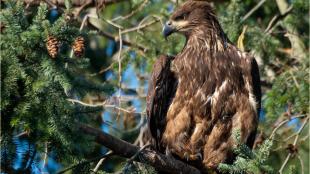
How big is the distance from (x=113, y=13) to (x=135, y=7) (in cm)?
207

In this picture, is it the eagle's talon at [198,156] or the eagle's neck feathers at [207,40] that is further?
the eagle's neck feathers at [207,40]

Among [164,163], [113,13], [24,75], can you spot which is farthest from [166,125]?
[113,13]

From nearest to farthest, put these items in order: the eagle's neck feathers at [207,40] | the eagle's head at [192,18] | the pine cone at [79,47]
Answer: the pine cone at [79,47], the eagle's neck feathers at [207,40], the eagle's head at [192,18]

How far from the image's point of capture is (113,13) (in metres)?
10.4

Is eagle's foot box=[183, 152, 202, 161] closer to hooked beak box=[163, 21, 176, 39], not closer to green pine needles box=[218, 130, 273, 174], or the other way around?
hooked beak box=[163, 21, 176, 39]

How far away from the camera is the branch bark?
4.63 metres

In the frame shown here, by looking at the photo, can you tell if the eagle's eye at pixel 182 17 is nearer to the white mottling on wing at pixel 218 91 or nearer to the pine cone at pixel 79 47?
the white mottling on wing at pixel 218 91

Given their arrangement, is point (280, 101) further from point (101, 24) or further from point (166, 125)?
point (101, 24)

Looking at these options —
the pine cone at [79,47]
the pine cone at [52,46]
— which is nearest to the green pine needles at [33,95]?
the pine cone at [52,46]

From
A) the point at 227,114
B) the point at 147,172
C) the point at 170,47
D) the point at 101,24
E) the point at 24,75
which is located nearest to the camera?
the point at 24,75

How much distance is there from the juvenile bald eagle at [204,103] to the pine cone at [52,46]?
2172 mm

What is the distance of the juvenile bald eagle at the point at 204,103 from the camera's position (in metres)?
6.64

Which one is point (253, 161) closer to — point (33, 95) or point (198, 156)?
point (33, 95)

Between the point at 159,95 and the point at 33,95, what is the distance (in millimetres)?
2377
